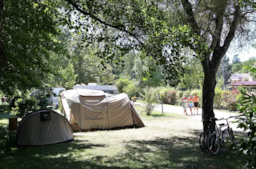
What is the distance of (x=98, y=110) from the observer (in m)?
11.9

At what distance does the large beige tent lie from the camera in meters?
11.6

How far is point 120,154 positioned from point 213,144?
9.03 ft

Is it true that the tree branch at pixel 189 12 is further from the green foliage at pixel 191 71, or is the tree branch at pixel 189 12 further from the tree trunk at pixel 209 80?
the green foliage at pixel 191 71

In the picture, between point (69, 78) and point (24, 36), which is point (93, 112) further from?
point (69, 78)

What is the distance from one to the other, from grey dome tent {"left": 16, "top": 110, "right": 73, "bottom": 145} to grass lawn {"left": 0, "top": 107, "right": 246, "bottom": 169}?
0.34m

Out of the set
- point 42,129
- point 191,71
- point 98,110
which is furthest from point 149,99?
point 42,129

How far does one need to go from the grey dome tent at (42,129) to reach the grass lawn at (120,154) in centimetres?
34

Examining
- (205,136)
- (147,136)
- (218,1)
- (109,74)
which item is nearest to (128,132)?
(147,136)

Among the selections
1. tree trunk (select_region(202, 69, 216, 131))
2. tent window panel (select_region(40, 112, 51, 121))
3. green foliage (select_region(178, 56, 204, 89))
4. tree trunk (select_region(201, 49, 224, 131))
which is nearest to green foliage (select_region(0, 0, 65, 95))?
tent window panel (select_region(40, 112, 51, 121))

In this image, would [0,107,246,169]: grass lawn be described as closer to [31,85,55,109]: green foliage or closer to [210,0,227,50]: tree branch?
[210,0,227,50]: tree branch

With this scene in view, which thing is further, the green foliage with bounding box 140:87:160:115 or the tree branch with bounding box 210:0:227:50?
the green foliage with bounding box 140:87:160:115

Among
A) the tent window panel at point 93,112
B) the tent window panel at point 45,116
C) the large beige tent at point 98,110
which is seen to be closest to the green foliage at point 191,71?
the large beige tent at point 98,110

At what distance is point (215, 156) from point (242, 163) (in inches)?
31.1

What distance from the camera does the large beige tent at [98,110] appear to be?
11.6 m
